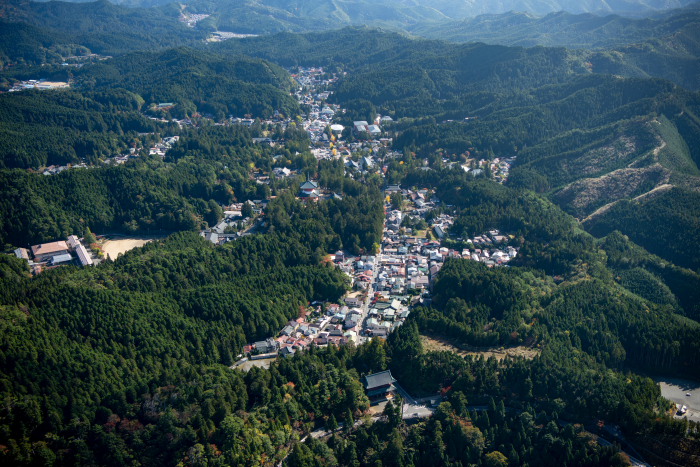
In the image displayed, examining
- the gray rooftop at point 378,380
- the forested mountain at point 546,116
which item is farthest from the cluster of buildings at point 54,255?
the forested mountain at point 546,116

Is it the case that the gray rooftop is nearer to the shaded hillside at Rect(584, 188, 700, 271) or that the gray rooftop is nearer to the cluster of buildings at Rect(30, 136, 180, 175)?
the shaded hillside at Rect(584, 188, 700, 271)

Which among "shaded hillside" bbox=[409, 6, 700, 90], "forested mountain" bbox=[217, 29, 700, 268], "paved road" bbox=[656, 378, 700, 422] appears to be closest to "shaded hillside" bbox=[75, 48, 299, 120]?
"forested mountain" bbox=[217, 29, 700, 268]

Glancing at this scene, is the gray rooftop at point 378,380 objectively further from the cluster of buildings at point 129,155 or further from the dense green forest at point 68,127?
the dense green forest at point 68,127

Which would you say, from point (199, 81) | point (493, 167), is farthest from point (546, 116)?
point (199, 81)

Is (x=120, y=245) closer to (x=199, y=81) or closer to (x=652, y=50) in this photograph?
(x=199, y=81)

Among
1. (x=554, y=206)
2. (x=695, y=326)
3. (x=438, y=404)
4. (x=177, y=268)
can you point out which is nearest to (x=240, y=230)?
(x=177, y=268)
